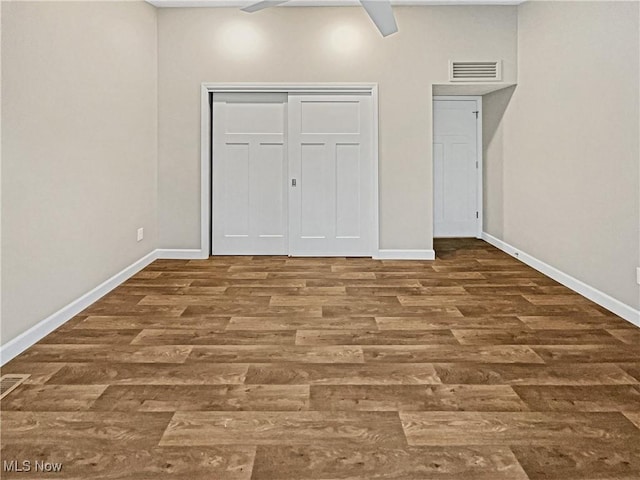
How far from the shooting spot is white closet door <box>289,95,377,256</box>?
18.6 ft

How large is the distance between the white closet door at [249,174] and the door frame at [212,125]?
0.09 meters

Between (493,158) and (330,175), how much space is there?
217 cm

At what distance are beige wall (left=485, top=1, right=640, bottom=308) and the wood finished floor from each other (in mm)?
443

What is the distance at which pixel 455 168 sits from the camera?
7.22 metres

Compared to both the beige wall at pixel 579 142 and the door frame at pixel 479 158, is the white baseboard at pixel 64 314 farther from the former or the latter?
the door frame at pixel 479 158

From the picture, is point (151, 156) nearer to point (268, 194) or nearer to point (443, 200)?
point (268, 194)

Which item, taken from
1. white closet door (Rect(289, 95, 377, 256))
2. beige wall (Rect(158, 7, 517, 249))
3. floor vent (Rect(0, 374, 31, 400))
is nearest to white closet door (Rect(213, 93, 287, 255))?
white closet door (Rect(289, 95, 377, 256))

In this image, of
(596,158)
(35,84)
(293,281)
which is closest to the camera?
(35,84)

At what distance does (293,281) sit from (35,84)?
8.05ft

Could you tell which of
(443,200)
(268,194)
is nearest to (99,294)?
(268,194)

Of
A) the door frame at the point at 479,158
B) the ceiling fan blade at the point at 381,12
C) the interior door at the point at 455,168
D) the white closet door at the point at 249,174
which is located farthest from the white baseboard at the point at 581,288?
the white closet door at the point at 249,174

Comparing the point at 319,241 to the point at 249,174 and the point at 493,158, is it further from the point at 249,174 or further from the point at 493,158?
the point at 493,158

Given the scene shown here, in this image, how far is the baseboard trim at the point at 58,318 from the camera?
2.67 metres

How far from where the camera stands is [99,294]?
3889 mm
